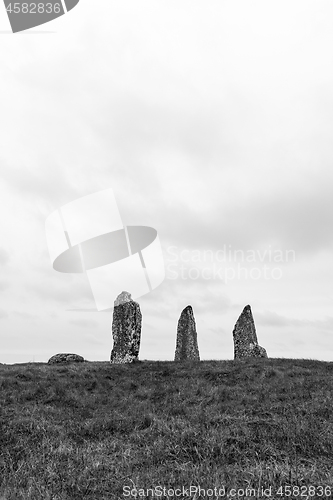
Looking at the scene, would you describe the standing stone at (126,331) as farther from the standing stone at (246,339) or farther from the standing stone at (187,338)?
the standing stone at (246,339)

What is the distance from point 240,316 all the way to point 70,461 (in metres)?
25.4

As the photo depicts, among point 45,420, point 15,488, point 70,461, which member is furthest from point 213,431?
point 45,420

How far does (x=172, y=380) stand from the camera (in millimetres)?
20031

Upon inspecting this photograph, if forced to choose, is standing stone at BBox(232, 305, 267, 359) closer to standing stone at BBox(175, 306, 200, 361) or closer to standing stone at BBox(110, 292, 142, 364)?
standing stone at BBox(175, 306, 200, 361)

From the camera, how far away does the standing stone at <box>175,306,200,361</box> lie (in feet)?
102

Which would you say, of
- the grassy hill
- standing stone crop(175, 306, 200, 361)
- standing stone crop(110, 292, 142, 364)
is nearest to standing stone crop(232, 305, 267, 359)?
standing stone crop(175, 306, 200, 361)

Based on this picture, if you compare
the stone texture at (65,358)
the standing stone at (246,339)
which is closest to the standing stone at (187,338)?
the standing stone at (246,339)

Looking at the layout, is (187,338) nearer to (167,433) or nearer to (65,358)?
(65,358)

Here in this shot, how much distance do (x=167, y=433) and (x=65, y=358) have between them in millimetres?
20912

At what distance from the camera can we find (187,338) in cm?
3167

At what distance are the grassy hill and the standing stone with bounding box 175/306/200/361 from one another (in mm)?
10021

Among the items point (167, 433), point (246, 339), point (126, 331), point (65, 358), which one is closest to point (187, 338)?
point (246, 339)

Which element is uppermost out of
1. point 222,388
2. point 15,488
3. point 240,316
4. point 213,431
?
point 240,316

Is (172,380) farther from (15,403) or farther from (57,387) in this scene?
(15,403)
